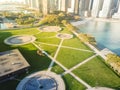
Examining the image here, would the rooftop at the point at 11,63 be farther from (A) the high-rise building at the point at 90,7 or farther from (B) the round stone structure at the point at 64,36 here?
(A) the high-rise building at the point at 90,7

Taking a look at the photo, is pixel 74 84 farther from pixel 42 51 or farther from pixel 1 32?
pixel 1 32

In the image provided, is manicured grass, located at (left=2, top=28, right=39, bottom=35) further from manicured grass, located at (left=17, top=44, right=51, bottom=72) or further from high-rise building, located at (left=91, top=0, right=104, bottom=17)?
high-rise building, located at (left=91, top=0, right=104, bottom=17)

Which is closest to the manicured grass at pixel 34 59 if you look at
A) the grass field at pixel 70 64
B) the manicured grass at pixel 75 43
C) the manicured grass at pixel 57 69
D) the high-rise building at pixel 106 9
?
the grass field at pixel 70 64

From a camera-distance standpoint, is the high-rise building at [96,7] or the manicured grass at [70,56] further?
the high-rise building at [96,7]

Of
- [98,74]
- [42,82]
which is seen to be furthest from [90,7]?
[42,82]

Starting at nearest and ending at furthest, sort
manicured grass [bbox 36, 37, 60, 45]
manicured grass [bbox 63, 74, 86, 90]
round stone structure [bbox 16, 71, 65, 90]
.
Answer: round stone structure [bbox 16, 71, 65, 90] < manicured grass [bbox 63, 74, 86, 90] < manicured grass [bbox 36, 37, 60, 45]

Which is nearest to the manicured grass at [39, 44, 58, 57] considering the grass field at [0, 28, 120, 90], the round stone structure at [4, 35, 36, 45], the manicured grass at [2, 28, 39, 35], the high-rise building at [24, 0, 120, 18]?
the grass field at [0, 28, 120, 90]

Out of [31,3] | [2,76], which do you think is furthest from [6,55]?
[31,3]
